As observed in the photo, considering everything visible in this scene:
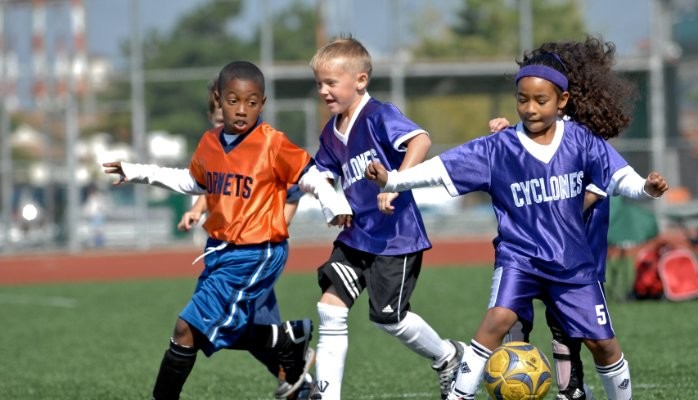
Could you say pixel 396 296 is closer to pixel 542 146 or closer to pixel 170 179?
pixel 542 146

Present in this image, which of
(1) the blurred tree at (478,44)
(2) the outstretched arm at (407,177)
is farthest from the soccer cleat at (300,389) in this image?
(1) the blurred tree at (478,44)

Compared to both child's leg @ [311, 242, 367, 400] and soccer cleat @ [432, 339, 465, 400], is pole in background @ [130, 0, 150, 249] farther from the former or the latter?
child's leg @ [311, 242, 367, 400]

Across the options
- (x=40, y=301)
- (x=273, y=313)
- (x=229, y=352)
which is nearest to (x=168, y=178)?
(x=273, y=313)

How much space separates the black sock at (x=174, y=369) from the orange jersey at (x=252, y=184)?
0.60 meters

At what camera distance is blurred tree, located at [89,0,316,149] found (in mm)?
26094

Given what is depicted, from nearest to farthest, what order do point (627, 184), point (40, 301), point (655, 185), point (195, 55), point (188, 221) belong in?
point (655, 185) → point (627, 184) → point (188, 221) → point (40, 301) → point (195, 55)

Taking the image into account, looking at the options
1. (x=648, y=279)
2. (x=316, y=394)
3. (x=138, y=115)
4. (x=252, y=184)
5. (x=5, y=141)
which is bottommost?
(x=648, y=279)

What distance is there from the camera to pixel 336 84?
5902mm

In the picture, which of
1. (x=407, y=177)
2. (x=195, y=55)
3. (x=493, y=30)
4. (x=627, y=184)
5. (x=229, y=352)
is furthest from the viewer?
(x=195, y=55)

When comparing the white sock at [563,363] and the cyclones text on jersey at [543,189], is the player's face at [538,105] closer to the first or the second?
the cyclones text on jersey at [543,189]

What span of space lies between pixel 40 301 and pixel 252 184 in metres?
10.3

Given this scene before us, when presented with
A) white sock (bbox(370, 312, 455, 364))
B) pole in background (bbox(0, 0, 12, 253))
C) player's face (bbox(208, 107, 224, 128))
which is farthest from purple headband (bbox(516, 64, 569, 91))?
pole in background (bbox(0, 0, 12, 253))

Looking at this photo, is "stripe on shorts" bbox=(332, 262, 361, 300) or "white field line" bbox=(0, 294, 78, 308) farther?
"white field line" bbox=(0, 294, 78, 308)

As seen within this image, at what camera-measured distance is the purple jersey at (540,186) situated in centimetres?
516
